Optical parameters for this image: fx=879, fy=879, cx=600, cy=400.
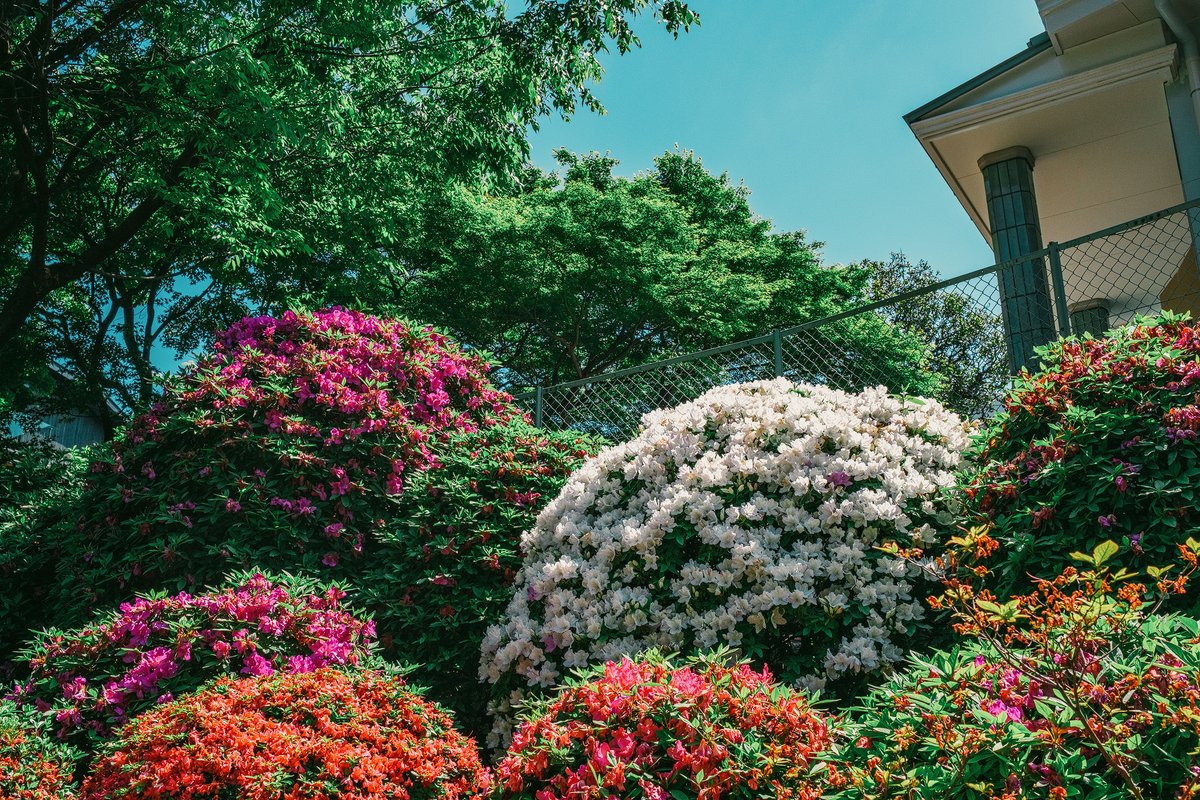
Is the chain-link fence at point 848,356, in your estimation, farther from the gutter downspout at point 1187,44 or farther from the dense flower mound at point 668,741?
the dense flower mound at point 668,741

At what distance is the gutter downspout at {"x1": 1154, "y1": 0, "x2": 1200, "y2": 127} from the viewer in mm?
7049

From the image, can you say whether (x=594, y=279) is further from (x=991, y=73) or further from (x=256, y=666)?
(x=256, y=666)

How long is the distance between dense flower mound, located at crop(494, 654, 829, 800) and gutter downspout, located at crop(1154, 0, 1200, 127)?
276 inches

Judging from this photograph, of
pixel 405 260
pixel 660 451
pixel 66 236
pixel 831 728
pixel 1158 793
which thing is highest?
pixel 405 260

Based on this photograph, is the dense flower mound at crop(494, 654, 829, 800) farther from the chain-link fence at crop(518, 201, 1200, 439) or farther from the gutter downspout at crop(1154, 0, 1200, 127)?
the gutter downspout at crop(1154, 0, 1200, 127)

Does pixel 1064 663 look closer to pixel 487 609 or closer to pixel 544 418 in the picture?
pixel 487 609

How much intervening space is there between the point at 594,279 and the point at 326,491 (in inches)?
521

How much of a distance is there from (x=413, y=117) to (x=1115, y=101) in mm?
A: 7480

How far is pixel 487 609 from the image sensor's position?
4559 millimetres

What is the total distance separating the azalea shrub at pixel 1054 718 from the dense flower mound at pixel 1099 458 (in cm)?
65

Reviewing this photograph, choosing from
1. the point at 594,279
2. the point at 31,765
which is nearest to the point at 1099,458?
the point at 31,765

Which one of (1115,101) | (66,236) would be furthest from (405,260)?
(1115,101)

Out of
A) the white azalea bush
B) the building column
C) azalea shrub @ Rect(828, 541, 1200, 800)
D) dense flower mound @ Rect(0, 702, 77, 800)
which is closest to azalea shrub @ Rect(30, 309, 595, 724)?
the white azalea bush

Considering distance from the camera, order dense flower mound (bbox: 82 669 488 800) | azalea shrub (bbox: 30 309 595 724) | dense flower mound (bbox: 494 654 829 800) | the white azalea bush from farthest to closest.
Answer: azalea shrub (bbox: 30 309 595 724) → the white azalea bush → dense flower mound (bbox: 82 669 488 800) → dense flower mound (bbox: 494 654 829 800)
